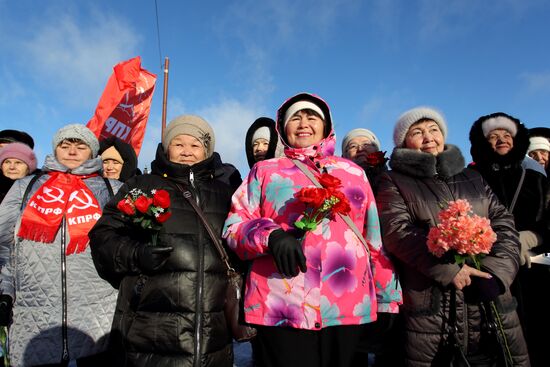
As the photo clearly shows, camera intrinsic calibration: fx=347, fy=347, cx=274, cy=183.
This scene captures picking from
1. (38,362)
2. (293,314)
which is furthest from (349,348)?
(38,362)

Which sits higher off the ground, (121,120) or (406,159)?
(121,120)

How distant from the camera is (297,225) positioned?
1.88 metres

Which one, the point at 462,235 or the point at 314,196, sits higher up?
the point at 314,196

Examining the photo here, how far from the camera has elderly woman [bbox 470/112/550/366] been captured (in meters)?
3.13

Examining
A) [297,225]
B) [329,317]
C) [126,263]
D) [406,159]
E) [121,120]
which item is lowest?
[329,317]

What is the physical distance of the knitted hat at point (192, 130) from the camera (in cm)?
281

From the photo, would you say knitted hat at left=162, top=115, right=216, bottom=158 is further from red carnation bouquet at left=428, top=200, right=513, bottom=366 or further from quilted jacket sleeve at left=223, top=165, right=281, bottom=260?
red carnation bouquet at left=428, top=200, right=513, bottom=366

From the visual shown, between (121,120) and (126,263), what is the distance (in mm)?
9021

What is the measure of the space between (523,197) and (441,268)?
1.62 m

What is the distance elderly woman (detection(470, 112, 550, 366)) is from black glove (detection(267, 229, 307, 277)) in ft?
7.58

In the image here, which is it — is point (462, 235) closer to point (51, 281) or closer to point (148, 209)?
point (148, 209)

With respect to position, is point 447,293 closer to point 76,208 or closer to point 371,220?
point 371,220

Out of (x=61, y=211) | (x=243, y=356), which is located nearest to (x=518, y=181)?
(x=243, y=356)

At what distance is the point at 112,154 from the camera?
3854mm
